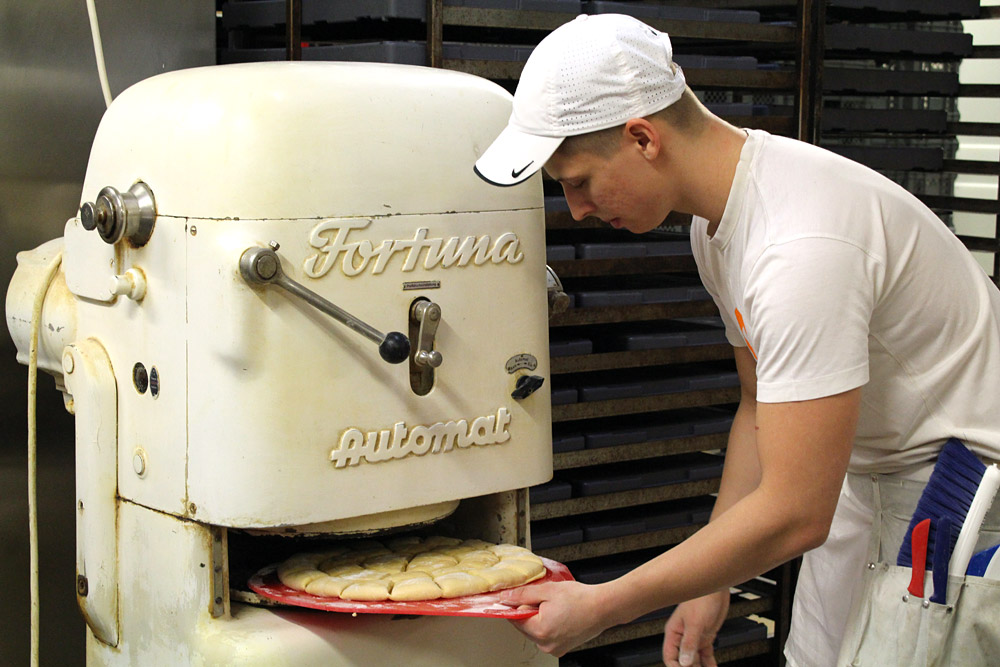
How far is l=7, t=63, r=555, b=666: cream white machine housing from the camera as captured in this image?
4.60ft

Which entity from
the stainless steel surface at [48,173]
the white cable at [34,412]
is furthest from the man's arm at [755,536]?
the stainless steel surface at [48,173]

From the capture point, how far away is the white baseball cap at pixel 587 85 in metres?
1.38

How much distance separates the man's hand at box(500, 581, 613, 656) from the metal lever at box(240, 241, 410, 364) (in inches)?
13.6

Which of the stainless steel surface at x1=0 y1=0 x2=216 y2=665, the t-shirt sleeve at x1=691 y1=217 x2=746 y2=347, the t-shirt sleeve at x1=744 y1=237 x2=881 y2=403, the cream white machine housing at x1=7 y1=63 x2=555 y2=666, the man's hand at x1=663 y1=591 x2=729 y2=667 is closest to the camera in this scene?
the t-shirt sleeve at x1=744 y1=237 x2=881 y2=403

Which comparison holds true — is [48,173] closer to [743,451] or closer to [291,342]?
[291,342]

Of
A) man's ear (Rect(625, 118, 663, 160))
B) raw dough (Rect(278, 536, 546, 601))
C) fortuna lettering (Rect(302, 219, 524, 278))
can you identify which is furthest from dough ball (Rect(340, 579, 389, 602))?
man's ear (Rect(625, 118, 663, 160))

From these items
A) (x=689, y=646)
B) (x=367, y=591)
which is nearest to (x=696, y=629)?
(x=689, y=646)

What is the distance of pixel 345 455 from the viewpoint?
4.75 ft

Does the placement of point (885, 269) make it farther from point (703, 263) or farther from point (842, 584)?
point (842, 584)

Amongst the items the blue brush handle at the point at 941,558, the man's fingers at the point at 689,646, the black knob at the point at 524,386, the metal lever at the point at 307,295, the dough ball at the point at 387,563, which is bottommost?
the man's fingers at the point at 689,646

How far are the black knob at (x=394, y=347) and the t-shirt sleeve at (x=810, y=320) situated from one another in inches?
16.9

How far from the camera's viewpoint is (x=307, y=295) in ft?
4.51

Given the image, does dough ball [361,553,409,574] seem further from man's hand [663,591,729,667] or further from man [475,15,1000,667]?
man's hand [663,591,729,667]

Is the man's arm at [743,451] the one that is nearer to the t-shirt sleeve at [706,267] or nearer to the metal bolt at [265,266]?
the t-shirt sleeve at [706,267]
